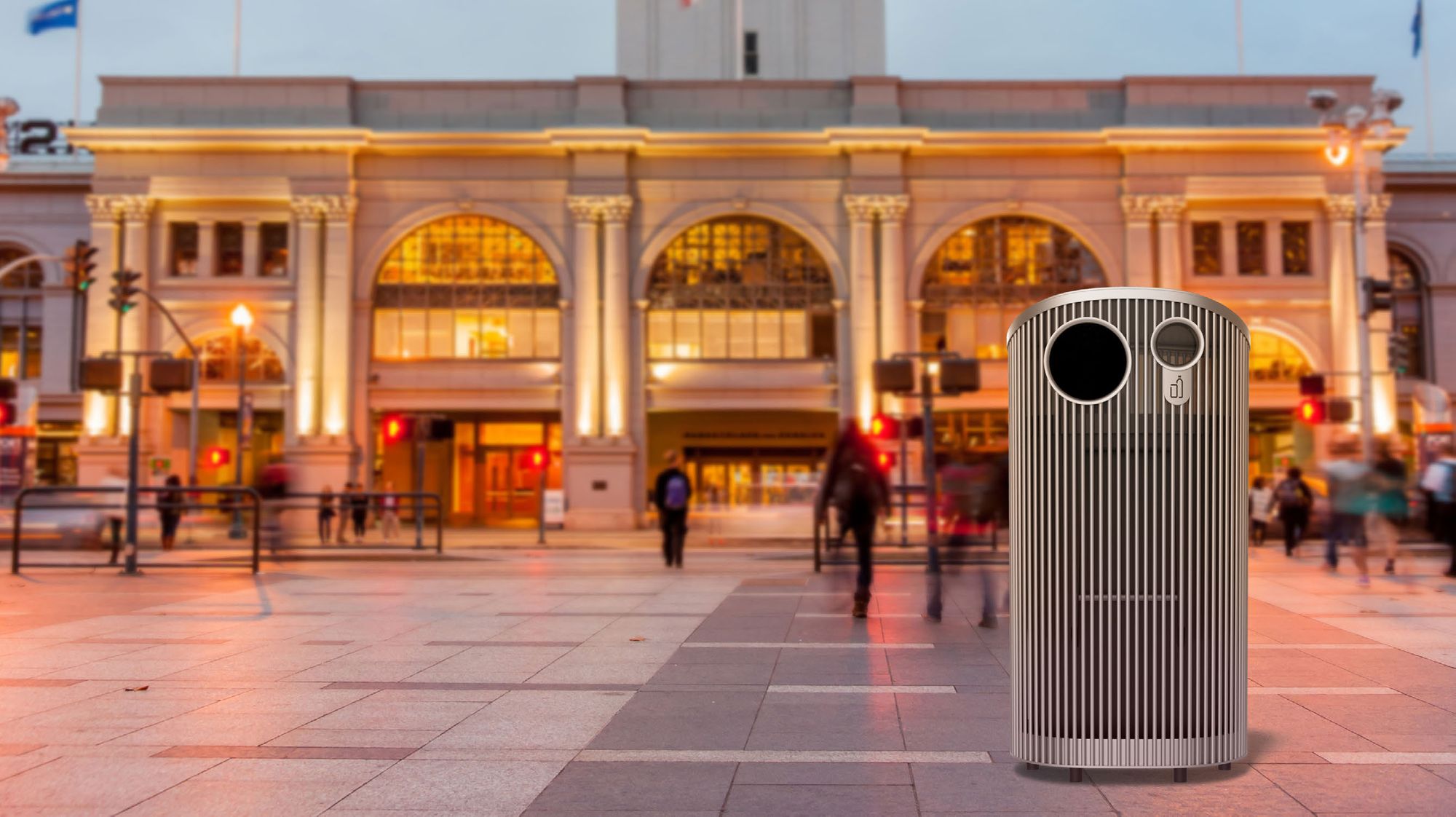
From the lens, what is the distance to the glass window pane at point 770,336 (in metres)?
42.6

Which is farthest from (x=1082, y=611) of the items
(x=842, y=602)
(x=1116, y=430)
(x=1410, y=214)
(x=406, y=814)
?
(x=1410, y=214)

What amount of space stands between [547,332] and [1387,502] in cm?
2946

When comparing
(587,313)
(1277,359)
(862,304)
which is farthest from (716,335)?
(1277,359)

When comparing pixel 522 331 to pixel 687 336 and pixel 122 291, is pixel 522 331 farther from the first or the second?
pixel 122 291

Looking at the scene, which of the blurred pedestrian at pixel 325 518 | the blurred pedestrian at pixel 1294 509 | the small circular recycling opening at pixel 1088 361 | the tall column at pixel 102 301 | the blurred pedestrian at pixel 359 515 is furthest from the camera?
the tall column at pixel 102 301

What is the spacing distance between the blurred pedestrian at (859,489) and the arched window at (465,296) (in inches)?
1197

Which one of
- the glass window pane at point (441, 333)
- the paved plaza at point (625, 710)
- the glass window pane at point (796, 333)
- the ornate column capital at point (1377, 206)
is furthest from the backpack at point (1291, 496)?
the glass window pane at point (441, 333)

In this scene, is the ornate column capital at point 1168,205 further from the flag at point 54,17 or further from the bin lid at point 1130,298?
the bin lid at point 1130,298

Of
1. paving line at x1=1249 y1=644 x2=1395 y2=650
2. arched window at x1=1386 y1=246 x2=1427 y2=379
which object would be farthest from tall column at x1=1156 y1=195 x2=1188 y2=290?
paving line at x1=1249 y1=644 x2=1395 y2=650

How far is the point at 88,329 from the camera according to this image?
1629 inches

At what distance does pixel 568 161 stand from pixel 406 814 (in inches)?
1525

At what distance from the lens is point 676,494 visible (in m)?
21.5

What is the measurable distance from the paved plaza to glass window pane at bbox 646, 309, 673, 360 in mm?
27894

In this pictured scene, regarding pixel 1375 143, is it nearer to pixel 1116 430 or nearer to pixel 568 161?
pixel 568 161
